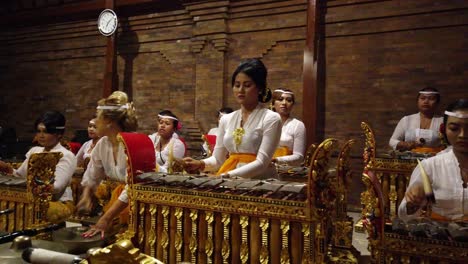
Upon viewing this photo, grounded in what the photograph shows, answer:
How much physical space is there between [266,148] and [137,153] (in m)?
0.93

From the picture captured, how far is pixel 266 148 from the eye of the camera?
2760 mm

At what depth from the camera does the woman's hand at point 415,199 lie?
6.80 feet

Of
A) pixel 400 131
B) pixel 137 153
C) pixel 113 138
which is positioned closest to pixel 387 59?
pixel 400 131

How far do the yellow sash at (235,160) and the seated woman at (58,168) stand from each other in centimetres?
124

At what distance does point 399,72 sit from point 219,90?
3085 millimetres

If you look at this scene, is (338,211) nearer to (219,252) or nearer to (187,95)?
(219,252)

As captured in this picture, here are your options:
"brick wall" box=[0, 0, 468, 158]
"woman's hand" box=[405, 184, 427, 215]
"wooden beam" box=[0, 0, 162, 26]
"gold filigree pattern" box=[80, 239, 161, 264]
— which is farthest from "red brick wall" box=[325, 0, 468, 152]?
"gold filigree pattern" box=[80, 239, 161, 264]

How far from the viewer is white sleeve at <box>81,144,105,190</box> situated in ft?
9.57

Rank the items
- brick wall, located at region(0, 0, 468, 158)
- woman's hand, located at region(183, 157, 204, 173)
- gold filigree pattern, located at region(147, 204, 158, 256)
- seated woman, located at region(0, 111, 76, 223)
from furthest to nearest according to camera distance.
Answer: brick wall, located at region(0, 0, 468, 158)
seated woman, located at region(0, 111, 76, 223)
woman's hand, located at region(183, 157, 204, 173)
gold filigree pattern, located at region(147, 204, 158, 256)

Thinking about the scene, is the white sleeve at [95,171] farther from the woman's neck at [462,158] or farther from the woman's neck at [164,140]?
the woman's neck at [462,158]

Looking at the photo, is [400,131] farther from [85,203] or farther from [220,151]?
[85,203]

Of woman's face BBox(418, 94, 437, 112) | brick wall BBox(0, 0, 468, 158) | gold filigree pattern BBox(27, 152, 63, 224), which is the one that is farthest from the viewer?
brick wall BBox(0, 0, 468, 158)

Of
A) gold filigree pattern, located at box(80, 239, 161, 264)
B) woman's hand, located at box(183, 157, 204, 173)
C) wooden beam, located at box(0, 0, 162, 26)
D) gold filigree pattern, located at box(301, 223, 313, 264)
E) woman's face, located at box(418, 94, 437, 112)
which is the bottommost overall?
gold filigree pattern, located at box(301, 223, 313, 264)

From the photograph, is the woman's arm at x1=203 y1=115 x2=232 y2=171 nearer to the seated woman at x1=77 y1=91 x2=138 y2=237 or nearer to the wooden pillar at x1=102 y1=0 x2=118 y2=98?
the seated woman at x1=77 y1=91 x2=138 y2=237
